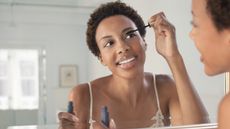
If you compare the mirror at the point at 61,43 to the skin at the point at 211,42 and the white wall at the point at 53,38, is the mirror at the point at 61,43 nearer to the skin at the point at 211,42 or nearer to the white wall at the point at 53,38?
the white wall at the point at 53,38

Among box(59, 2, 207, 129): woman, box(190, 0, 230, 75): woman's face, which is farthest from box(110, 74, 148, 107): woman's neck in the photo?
box(190, 0, 230, 75): woman's face

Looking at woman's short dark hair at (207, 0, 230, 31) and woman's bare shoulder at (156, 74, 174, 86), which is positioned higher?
woman's short dark hair at (207, 0, 230, 31)

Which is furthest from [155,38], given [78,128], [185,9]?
[78,128]

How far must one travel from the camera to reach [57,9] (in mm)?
592

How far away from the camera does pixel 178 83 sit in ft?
1.71

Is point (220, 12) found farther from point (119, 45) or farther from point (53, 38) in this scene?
point (53, 38)

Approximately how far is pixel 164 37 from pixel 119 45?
0.32 feet

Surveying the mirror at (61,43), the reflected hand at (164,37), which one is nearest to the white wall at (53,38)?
the mirror at (61,43)

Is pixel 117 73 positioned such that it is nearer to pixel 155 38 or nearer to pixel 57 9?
pixel 155 38

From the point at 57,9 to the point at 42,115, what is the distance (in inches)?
8.9

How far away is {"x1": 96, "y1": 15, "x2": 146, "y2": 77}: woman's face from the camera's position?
486 mm

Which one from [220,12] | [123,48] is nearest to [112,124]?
[123,48]

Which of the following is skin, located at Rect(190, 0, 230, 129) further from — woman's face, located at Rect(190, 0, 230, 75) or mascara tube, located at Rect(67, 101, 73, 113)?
mascara tube, located at Rect(67, 101, 73, 113)

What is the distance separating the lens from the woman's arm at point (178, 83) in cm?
52
